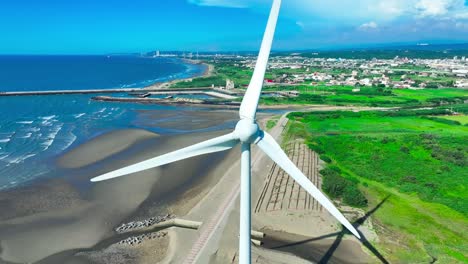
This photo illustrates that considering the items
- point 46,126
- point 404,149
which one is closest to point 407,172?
point 404,149

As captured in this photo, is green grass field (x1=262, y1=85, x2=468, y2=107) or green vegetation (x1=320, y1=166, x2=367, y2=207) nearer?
green vegetation (x1=320, y1=166, x2=367, y2=207)

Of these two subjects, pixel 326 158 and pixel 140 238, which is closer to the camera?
pixel 140 238

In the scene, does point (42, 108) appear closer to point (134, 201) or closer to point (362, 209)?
point (134, 201)

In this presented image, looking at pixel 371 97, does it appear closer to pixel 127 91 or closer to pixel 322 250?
pixel 127 91

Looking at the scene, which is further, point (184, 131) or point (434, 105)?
point (434, 105)

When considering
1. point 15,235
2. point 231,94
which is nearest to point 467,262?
point 15,235

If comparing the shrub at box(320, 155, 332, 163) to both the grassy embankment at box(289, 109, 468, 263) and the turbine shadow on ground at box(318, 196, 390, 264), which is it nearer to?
the grassy embankment at box(289, 109, 468, 263)

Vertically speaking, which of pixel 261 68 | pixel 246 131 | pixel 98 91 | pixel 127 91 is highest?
pixel 261 68

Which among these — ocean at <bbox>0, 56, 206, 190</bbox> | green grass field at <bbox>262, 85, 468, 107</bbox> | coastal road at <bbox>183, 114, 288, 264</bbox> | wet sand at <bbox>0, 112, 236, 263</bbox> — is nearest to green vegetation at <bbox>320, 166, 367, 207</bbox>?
coastal road at <bbox>183, 114, 288, 264</bbox>

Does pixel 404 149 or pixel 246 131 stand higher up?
pixel 246 131
